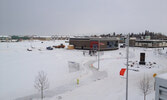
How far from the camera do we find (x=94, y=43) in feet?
179

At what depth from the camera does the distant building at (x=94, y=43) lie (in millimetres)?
54125

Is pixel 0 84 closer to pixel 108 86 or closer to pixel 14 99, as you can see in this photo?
pixel 14 99

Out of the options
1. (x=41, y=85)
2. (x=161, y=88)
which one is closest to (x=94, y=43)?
(x=41, y=85)

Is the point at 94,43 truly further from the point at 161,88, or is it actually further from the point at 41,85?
the point at 161,88

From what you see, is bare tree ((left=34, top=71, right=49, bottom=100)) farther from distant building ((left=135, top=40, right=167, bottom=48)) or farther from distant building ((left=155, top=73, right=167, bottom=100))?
distant building ((left=135, top=40, right=167, bottom=48))

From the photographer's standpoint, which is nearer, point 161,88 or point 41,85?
point 161,88

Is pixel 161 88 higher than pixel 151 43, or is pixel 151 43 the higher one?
pixel 161 88

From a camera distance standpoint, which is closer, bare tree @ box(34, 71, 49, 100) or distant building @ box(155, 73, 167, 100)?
distant building @ box(155, 73, 167, 100)

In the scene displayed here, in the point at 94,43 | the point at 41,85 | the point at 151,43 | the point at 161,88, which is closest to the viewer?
the point at 161,88

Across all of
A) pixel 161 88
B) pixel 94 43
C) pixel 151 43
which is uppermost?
pixel 94 43

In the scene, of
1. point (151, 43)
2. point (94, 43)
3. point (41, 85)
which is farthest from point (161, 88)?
point (151, 43)

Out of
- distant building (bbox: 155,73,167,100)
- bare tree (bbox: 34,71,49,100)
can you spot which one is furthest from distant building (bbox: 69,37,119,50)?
distant building (bbox: 155,73,167,100)

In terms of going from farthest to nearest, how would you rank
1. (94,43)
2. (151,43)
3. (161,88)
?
(151,43)
(94,43)
(161,88)

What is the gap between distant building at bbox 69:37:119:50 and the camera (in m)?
54.1
